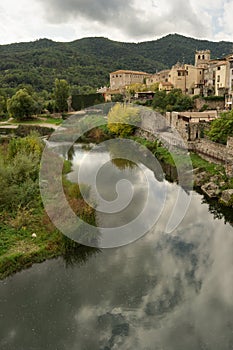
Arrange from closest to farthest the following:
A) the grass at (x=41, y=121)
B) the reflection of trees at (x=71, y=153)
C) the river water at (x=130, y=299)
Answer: the river water at (x=130, y=299) → the reflection of trees at (x=71, y=153) → the grass at (x=41, y=121)

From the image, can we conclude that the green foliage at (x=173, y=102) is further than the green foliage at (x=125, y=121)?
Yes

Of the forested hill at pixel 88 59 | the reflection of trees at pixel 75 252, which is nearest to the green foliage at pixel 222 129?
the reflection of trees at pixel 75 252

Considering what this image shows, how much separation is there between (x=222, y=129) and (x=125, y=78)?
42.4 meters

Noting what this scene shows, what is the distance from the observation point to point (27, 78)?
74.6 metres

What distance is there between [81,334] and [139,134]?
939 inches

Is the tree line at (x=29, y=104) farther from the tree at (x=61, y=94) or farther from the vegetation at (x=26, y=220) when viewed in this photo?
the vegetation at (x=26, y=220)

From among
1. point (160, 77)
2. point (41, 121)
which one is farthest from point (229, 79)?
point (41, 121)

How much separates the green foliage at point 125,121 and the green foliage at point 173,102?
4.10m

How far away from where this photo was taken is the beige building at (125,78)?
59281 mm

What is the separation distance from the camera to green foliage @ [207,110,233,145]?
65.3 ft

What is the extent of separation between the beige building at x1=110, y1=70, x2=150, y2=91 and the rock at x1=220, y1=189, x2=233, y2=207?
1866 inches

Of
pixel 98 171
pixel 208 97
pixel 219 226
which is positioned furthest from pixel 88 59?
pixel 219 226

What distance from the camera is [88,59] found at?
99.6m

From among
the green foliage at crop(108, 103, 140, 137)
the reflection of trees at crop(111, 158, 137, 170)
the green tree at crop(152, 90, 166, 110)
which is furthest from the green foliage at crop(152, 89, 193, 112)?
the reflection of trees at crop(111, 158, 137, 170)
